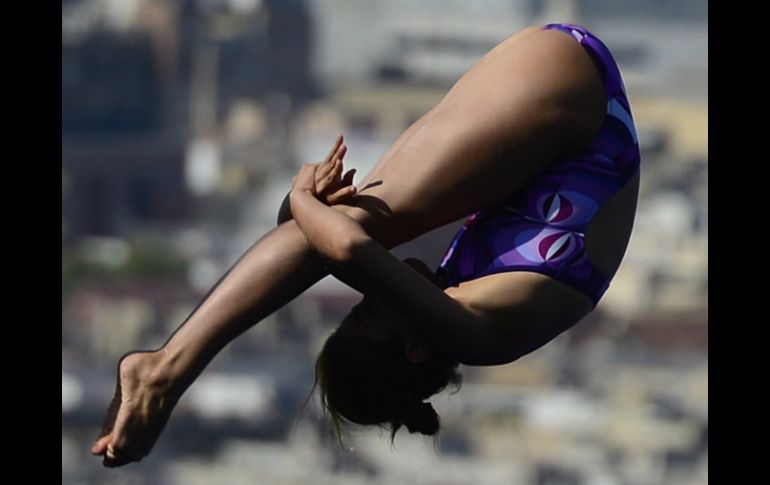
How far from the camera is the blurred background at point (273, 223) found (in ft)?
70.8

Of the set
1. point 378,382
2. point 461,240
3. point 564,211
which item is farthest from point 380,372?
point 564,211

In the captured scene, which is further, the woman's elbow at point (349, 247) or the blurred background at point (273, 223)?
the blurred background at point (273, 223)

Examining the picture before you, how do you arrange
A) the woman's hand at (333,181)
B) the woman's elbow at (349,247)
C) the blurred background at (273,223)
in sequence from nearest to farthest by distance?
1. the woman's elbow at (349,247)
2. the woman's hand at (333,181)
3. the blurred background at (273,223)

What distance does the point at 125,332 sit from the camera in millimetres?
24031

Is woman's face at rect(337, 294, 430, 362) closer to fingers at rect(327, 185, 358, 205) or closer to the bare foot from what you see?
fingers at rect(327, 185, 358, 205)

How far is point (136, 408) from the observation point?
2.53 m

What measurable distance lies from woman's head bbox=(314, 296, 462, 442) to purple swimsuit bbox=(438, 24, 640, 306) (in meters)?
0.11

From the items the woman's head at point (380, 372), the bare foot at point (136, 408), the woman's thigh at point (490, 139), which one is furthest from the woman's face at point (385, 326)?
the bare foot at point (136, 408)

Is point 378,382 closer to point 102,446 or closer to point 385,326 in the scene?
point 385,326

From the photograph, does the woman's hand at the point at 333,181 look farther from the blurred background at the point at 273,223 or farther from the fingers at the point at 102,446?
the blurred background at the point at 273,223

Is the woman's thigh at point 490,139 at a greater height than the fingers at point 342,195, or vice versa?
the woman's thigh at point 490,139

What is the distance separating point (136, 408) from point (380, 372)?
1.07ft

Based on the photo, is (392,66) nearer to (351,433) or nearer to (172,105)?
(172,105)

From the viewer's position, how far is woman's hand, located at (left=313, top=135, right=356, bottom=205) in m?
2.50
